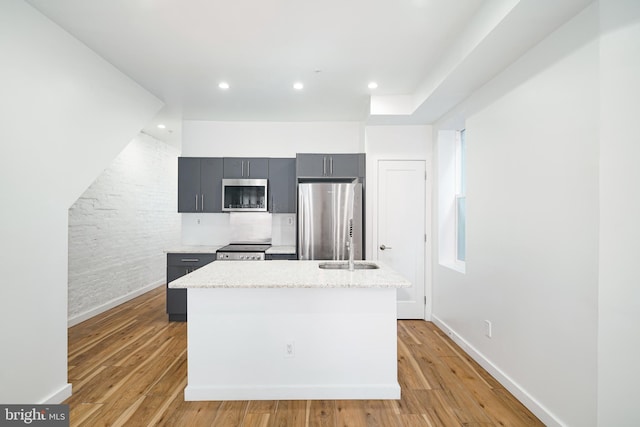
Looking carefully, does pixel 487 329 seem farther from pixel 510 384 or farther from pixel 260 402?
pixel 260 402

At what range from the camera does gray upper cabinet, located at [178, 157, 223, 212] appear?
4176mm

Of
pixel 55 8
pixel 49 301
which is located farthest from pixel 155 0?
pixel 49 301

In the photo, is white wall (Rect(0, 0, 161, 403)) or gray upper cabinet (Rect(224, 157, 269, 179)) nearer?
white wall (Rect(0, 0, 161, 403))

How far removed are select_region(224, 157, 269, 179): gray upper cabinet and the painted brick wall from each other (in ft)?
5.68

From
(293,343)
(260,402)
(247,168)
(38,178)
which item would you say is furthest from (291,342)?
(247,168)

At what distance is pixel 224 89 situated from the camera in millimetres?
3295

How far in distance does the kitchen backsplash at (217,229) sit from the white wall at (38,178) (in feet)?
6.92

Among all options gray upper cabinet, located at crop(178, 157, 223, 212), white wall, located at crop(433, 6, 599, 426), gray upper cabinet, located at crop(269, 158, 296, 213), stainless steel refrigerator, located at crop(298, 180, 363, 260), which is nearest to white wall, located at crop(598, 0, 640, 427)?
white wall, located at crop(433, 6, 599, 426)

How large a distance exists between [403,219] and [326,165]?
1.27 meters

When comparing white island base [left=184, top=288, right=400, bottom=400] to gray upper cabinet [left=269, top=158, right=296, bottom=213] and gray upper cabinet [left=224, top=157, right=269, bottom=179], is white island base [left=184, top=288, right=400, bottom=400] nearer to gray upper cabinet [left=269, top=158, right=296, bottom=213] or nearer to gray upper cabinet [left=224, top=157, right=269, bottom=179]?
gray upper cabinet [left=269, top=158, right=296, bottom=213]

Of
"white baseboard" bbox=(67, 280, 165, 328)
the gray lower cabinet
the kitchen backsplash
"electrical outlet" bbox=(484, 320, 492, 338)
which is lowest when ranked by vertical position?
A: "white baseboard" bbox=(67, 280, 165, 328)

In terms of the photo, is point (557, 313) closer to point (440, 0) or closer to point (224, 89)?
point (440, 0)

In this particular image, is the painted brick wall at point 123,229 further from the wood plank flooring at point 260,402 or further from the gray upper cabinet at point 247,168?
the gray upper cabinet at point 247,168

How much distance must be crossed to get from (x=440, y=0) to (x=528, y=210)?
1.56 meters
